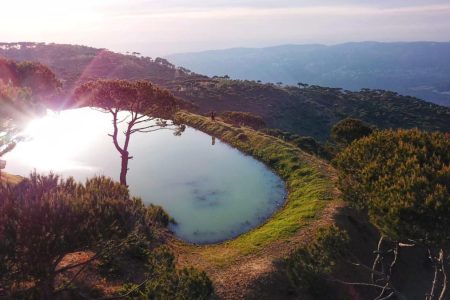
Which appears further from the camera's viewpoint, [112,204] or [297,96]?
[297,96]

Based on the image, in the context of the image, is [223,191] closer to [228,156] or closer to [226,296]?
[228,156]

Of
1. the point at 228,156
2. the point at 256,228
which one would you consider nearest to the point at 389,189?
the point at 256,228

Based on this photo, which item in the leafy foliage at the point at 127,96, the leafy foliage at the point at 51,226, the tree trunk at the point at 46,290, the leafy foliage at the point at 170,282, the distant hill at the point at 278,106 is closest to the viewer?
the leafy foliage at the point at 51,226

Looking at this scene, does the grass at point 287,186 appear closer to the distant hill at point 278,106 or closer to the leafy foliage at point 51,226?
the leafy foliage at point 51,226

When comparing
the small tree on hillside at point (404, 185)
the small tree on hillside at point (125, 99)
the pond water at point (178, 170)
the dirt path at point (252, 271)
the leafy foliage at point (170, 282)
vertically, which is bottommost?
the dirt path at point (252, 271)

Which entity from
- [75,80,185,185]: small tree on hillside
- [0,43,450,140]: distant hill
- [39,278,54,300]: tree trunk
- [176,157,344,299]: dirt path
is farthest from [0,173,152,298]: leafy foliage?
[0,43,450,140]: distant hill

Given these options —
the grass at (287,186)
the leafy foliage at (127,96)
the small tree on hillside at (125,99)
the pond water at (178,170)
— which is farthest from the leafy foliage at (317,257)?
the leafy foliage at (127,96)
